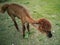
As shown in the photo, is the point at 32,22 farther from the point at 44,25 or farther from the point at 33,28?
the point at 33,28

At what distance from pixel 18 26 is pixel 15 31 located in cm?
9

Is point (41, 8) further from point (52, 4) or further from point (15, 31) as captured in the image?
point (15, 31)

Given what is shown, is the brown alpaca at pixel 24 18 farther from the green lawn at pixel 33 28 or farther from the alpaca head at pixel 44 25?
the green lawn at pixel 33 28

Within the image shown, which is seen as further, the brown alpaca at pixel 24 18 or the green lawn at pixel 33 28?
the green lawn at pixel 33 28

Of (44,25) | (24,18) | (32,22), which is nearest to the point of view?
(44,25)

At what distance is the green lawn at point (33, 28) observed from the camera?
2654 millimetres

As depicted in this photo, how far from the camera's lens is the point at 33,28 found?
2.86m

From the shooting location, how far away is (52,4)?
3.34 metres

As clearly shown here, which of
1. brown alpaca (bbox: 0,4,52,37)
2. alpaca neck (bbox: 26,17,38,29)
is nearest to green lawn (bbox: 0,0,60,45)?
brown alpaca (bbox: 0,4,52,37)

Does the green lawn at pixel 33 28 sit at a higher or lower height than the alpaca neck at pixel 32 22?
lower

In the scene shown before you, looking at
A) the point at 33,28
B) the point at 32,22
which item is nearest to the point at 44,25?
the point at 32,22

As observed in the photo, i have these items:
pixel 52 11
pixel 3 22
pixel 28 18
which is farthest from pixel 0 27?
pixel 52 11

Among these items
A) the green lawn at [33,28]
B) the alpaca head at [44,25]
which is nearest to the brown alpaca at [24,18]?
the alpaca head at [44,25]

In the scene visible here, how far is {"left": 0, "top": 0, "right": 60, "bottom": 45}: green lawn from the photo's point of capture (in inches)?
104
